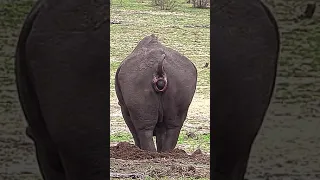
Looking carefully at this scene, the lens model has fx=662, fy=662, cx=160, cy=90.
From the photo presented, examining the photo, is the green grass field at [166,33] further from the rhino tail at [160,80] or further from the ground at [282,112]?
the ground at [282,112]

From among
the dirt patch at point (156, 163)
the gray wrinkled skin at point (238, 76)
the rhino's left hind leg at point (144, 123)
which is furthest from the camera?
the rhino's left hind leg at point (144, 123)

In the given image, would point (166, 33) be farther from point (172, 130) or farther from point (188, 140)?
point (172, 130)

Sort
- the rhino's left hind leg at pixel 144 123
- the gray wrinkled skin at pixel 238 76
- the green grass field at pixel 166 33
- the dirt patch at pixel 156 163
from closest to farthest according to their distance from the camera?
the gray wrinkled skin at pixel 238 76 → the dirt patch at pixel 156 163 → the rhino's left hind leg at pixel 144 123 → the green grass field at pixel 166 33

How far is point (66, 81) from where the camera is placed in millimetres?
1293

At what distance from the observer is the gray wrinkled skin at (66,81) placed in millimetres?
1271

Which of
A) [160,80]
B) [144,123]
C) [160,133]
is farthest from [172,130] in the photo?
[160,80]

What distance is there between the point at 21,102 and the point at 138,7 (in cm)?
356

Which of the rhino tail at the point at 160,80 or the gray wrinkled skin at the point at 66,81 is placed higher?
the gray wrinkled skin at the point at 66,81

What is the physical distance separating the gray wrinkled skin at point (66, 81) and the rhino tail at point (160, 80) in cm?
132

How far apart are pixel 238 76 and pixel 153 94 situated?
1427 mm

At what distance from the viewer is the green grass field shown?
12.3ft

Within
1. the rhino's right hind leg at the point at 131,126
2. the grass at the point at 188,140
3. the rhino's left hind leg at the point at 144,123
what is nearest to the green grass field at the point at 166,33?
the grass at the point at 188,140

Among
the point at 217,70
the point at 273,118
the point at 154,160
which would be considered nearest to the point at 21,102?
the point at 217,70

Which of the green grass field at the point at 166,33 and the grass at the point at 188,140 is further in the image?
the green grass field at the point at 166,33
